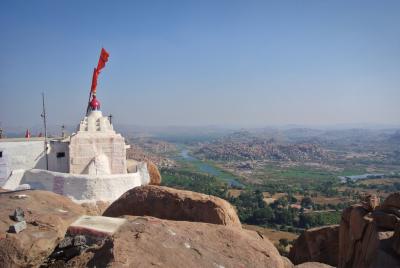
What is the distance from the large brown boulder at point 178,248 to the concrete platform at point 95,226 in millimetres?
325

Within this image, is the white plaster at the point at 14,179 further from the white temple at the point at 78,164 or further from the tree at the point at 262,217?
the tree at the point at 262,217

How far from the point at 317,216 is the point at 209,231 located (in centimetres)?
5421

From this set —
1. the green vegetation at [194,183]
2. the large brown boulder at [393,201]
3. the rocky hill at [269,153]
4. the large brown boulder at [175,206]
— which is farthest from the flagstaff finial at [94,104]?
the rocky hill at [269,153]

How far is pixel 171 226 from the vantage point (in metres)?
8.64

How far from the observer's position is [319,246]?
15.3m

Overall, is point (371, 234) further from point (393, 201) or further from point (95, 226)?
point (95, 226)

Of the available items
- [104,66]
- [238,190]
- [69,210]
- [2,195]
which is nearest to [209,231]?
[69,210]

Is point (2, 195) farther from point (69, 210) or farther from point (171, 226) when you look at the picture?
point (171, 226)

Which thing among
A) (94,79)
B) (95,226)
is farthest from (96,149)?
(95,226)

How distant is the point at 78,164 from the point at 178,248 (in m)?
12.4

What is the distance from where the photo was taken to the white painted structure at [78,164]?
16.8 m

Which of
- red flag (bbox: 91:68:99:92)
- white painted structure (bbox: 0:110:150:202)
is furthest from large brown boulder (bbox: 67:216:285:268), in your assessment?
red flag (bbox: 91:68:99:92)

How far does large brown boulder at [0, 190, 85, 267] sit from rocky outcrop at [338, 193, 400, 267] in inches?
282

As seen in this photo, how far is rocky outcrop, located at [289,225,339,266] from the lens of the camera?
1474 cm
